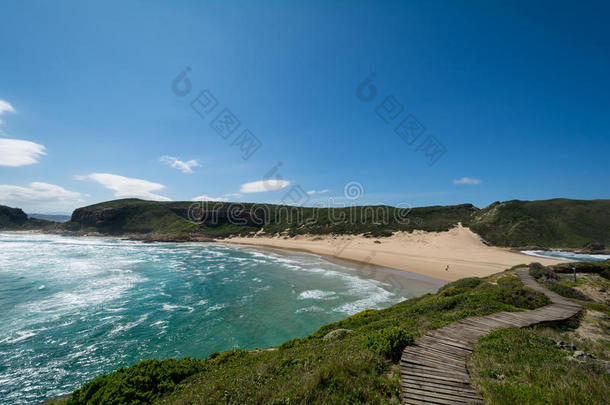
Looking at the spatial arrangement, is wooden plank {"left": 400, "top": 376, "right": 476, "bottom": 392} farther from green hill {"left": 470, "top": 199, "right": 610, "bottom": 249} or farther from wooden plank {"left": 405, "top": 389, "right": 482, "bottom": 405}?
green hill {"left": 470, "top": 199, "right": 610, "bottom": 249}

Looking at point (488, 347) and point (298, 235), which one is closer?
point (488, 347)

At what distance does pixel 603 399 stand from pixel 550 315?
751 centimetres

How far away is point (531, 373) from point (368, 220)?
2597 inches

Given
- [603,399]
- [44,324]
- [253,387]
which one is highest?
[603,399]

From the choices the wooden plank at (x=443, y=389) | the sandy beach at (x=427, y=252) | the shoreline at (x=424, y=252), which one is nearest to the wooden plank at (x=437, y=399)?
the wooden plank at (x=443, y=389)

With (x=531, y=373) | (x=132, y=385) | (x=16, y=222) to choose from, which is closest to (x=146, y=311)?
(x=132, y=385)

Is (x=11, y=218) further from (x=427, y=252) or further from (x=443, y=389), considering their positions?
(x=427, y=252)

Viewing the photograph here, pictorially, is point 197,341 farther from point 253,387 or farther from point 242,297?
point 253,387

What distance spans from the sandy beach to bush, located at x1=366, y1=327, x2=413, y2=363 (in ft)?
82.2

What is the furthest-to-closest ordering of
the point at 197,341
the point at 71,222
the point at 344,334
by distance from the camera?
the point at 71,222 < the point at 197,341 < the point at 344,334

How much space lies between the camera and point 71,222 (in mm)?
99312

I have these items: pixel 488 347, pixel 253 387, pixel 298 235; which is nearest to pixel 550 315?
pixel 488 347

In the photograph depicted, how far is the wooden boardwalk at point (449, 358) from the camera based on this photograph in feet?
15.0

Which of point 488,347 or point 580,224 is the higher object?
point 580,224
